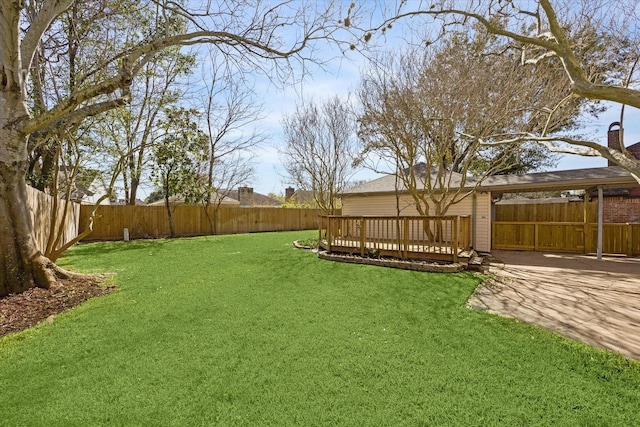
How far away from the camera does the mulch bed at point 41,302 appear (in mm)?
3803

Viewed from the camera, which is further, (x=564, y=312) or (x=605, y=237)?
(x=605, y=237)

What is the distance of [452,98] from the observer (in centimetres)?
747

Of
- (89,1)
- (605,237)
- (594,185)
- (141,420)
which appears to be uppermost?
(89,1)

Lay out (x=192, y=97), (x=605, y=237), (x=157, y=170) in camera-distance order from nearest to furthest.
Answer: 1. (x=605, y=237)
2. (x=192, y=97)
3. (x=157, y=170)

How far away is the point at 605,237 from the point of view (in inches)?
368

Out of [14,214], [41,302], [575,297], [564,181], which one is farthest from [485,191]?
[14,214]

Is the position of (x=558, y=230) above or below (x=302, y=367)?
above

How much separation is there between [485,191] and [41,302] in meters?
10.9

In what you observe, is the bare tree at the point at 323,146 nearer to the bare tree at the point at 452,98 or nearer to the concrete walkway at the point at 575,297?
the bare tree at the point at 452,98

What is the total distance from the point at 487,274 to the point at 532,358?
4.00m

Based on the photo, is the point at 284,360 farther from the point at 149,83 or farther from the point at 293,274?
the point at 149,83

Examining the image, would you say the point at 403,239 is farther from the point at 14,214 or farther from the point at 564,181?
the point at 14,214

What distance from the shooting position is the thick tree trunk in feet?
14.2

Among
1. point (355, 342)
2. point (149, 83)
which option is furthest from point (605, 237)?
point (149, 83)
